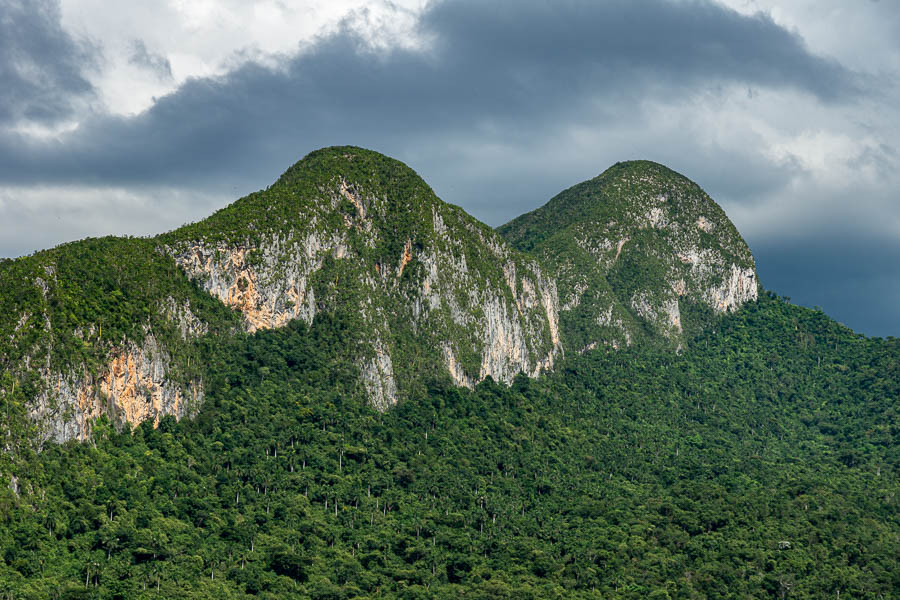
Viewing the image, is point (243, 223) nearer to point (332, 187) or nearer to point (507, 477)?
point (332, 187)

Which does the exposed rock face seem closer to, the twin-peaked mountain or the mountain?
the twin-peaked mountain

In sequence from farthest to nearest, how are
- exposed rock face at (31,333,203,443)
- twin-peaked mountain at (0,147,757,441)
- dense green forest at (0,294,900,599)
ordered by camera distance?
twin-peaked mountain at (0,147,757,441) < exposed rock face at (31,333,203,443) < dense green forest at (0,294,900,599)

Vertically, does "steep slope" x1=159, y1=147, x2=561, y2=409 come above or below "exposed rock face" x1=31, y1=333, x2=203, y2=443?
above

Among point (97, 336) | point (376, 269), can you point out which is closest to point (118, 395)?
point (97, 336)

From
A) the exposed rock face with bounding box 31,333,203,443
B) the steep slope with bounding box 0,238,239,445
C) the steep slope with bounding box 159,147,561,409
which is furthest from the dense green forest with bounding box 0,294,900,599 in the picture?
the steep slope with bounding box 159,147,561,409

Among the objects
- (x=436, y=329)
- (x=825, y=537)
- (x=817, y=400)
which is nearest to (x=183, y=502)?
(x=436, y=329)

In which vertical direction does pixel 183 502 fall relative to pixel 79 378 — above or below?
below
